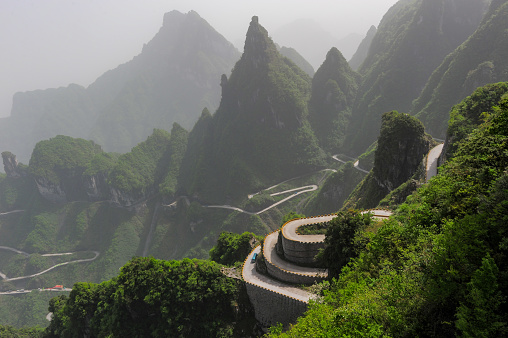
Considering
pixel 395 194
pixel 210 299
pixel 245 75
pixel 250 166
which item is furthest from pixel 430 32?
pixel 210 299

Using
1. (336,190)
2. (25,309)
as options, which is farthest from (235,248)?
(25,309)

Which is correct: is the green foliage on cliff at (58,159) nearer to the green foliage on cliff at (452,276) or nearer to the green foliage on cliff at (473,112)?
the green foliage on cliff at (473,112)

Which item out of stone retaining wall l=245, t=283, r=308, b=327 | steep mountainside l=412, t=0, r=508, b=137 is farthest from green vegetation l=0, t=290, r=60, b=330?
steep mountainside l=412, t=0, r=508, b=137

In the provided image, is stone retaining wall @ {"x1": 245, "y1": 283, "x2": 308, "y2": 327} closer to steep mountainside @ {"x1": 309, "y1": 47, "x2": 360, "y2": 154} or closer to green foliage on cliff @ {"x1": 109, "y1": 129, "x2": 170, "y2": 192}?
steep mountainside @ {"x1": 309, "y1": 47, "x2": 360, "y2": 154}

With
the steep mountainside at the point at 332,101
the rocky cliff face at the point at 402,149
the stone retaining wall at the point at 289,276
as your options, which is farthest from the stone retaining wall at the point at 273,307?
the steep mountainside at the point at 332,101

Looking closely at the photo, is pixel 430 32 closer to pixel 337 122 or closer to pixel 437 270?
pixel 337 122
